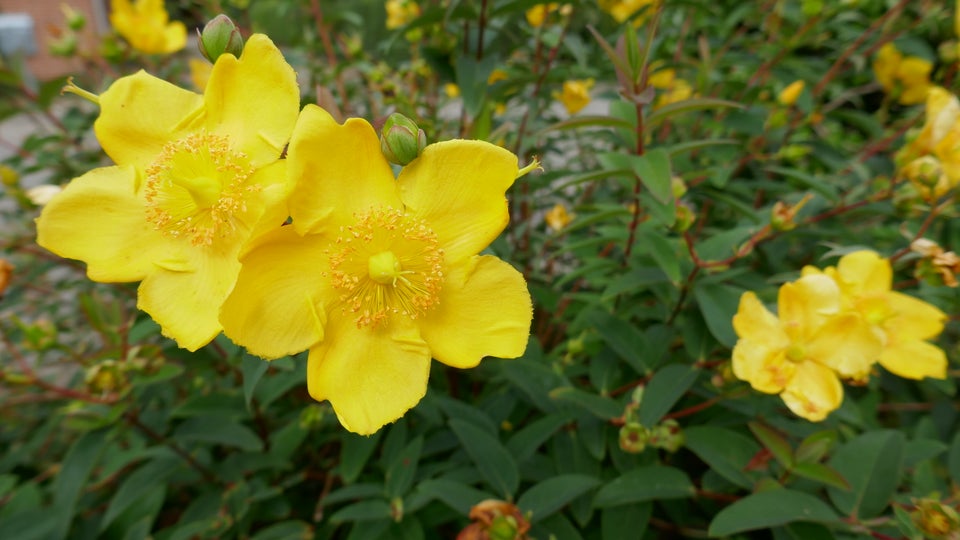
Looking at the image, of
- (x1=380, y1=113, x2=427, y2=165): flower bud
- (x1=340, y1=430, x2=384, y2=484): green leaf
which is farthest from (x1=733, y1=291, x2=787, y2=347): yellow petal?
(x1=340, y1=430, x2=384, y2=484): green leaf

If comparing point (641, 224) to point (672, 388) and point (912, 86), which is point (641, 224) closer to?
point (672, 388)

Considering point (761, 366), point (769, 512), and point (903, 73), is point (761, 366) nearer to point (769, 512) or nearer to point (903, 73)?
point (769, 512)

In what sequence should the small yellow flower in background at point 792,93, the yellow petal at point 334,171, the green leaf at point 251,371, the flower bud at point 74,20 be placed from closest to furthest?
the yellow petal at point 334,171 → the green leaf at point 251,371 → the small yellow flower in background at point 792,93 → the flower bud at point 74,20

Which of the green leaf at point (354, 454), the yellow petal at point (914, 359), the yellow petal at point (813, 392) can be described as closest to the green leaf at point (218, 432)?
the green leaf at point (354, 454)

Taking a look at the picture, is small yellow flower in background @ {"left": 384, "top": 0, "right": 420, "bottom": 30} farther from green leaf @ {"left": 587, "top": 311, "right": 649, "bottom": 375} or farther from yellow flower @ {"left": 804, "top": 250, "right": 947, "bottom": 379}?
yellow flower @ {"left": 804, "top": 250, "right": 947, "bottom": 379}

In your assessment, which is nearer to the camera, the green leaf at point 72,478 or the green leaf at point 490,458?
the green leaf at point 490,458

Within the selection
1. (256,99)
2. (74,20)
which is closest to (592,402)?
(256,99)

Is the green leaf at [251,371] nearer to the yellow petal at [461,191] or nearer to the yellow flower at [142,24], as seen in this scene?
the yellow petal at [461,191]
